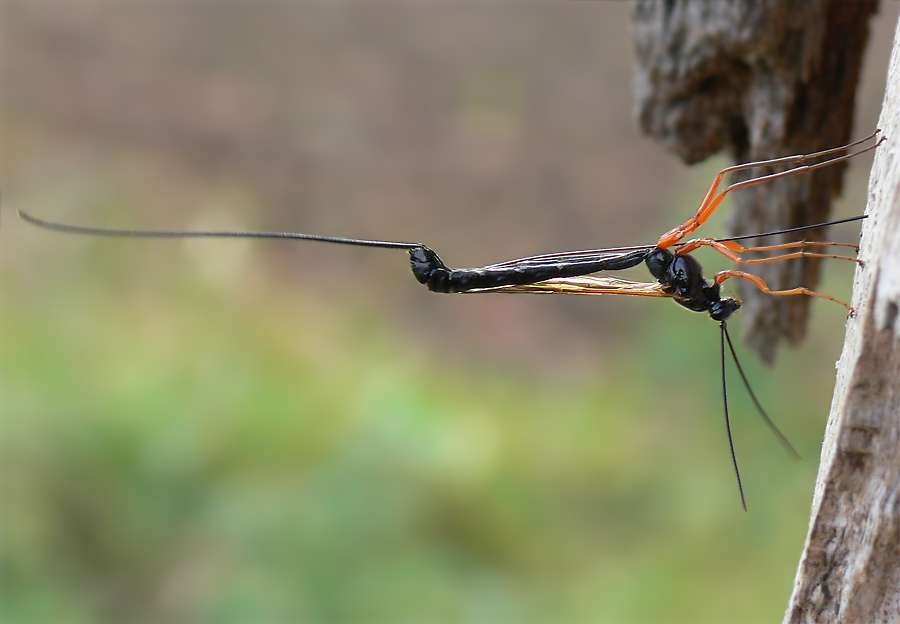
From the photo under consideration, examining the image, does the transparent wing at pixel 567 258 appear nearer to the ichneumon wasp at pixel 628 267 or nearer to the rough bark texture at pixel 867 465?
the ichneumon wasp at pixel 628 267

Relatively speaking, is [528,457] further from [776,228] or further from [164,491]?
[776,228]

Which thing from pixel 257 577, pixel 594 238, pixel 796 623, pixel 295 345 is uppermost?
pixel 594 238

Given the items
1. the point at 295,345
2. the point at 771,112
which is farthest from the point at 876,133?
the point at 295,345

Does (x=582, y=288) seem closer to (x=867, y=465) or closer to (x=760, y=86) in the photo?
(x=867, y=465)

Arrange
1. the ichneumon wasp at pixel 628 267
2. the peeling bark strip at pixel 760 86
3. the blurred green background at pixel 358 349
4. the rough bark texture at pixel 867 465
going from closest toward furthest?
the rough bark texture at pixel 867 465 < the ichneumon wasp at pixel 628 267 < the peeling bark strip at pixel 760 86 < the blurred green background at pixel 358 349

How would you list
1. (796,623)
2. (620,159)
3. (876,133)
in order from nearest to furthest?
(796,623), (876,133), (620,159)

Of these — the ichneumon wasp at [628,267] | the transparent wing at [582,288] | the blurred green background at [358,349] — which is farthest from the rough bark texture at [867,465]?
the blurred green background at [358,349]
